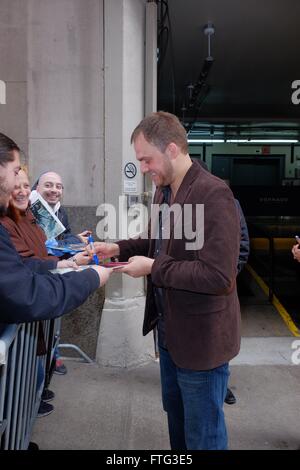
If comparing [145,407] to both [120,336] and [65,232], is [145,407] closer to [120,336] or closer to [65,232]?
[120,336]

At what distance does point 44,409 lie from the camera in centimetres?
288

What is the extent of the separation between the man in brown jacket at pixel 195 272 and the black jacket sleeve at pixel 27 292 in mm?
327

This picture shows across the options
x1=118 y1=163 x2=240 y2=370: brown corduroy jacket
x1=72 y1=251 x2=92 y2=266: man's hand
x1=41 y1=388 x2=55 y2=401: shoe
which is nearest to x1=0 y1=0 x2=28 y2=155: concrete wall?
x1=72 y1=251 x2=92 y2=266: man's hand

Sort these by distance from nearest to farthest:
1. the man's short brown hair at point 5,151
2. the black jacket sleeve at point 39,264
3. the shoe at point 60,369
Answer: the man's short brown hair at point 5,151, the black jacket sleeve at point 39,264, the shoe at point 60,369

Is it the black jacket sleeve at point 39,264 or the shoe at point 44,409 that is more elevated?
the black jacket sleeve at point 39,264

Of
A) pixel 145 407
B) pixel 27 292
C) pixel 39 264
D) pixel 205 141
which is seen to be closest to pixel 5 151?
pixel 27 292

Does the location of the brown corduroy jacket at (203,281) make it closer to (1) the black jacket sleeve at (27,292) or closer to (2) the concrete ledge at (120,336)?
(1) the black jacket sleeve at (27,292)

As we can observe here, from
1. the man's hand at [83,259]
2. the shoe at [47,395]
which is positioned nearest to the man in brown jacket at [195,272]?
the man's hand at [83,259]

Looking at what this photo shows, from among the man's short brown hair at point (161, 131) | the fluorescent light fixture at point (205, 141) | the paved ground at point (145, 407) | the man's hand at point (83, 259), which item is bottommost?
the paved ground at point (145, 407)

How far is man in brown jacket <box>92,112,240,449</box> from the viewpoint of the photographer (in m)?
1.60

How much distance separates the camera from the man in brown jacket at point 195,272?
5.24ft

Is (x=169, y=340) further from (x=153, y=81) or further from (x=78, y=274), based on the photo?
(x=153, y=81)

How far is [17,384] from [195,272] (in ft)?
3.17

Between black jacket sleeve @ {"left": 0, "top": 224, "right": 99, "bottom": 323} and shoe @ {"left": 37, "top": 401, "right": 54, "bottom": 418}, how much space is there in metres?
1.59
